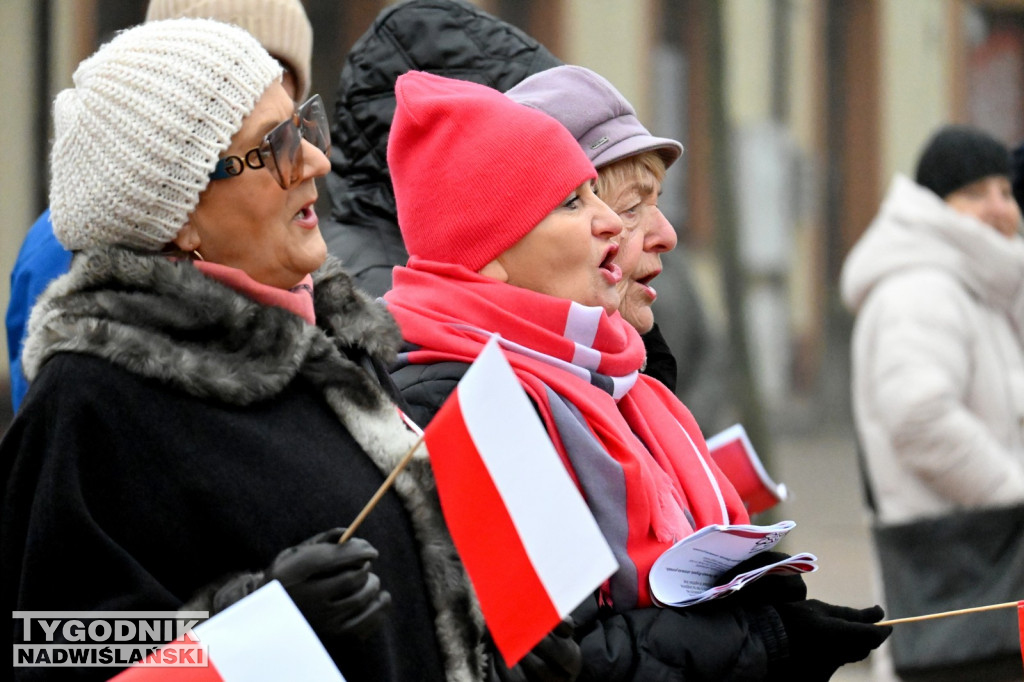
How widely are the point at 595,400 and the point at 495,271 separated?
1.04ft

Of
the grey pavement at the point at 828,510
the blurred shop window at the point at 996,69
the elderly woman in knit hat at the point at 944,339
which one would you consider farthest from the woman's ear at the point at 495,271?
the blurred shop window at the point at 996,69

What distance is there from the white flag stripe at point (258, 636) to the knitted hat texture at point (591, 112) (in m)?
1.31

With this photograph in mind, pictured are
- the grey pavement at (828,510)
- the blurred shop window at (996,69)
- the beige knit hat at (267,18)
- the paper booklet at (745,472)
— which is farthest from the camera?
the blurred shop window at (996,69)

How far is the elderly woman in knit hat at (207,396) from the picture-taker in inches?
81.0

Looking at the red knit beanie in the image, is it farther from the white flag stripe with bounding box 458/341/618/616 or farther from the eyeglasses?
the white flag stripe with bounding box 458/341/618/616

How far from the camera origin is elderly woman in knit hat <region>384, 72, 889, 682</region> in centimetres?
254

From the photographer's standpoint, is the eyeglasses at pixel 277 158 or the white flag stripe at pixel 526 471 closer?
the white flag stripe at pixel 526 471

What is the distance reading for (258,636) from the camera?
6.44ft

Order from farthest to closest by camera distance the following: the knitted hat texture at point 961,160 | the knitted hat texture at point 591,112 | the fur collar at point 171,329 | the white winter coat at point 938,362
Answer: the knitted hat texture at point 961,160 → the white winter coat at point 938,362 → the knitted hat texture at point 591,112 → the fur collar at point 171,329

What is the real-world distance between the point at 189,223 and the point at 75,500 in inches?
19.5

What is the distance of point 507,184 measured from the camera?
2766mm

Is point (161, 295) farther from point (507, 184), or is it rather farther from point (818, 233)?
point (818, 233)

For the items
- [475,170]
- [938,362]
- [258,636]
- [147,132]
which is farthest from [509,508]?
[938,362]

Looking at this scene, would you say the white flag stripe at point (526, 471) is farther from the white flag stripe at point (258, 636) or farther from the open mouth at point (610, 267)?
the open mouth at point (610, 267)
